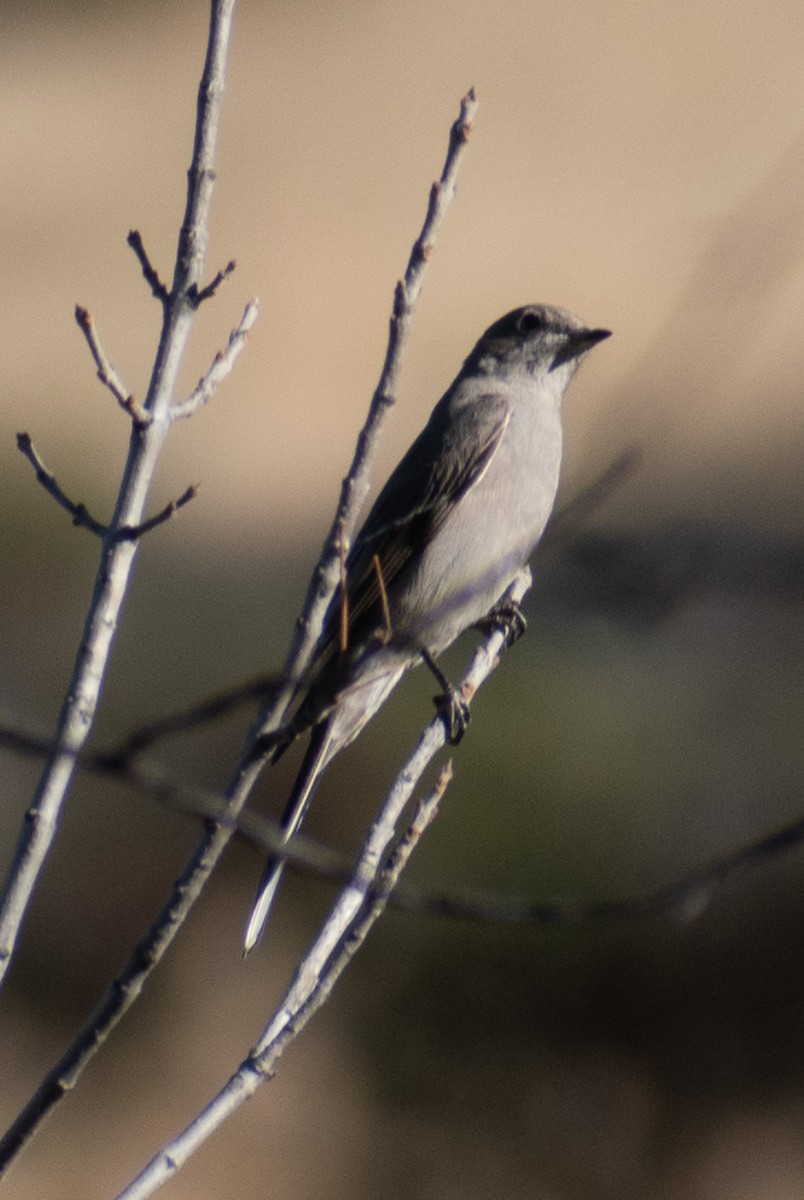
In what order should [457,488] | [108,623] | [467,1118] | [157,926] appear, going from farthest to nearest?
1. [467,1118]
2. [457,488]
3. [108,623]
4. [157,926]

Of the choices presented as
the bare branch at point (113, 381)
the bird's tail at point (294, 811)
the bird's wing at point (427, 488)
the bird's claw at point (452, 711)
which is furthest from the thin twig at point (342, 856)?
the bird's wing at point (427, 488)

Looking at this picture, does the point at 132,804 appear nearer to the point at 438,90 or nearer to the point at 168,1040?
the point at 168,1040

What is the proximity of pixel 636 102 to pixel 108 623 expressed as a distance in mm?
17982

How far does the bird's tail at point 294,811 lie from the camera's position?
3924 mm

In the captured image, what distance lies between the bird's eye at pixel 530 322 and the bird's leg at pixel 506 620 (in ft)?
4.21

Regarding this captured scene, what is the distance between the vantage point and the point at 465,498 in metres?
5.42

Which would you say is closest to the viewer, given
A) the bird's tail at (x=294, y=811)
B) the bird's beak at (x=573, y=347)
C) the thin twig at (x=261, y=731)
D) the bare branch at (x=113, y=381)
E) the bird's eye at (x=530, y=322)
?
the thin twig at (x=261, y=731)

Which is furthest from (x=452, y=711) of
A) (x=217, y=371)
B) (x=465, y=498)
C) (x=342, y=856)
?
(x=342, y=856)

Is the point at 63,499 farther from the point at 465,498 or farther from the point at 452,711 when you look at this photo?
the point at 465,498

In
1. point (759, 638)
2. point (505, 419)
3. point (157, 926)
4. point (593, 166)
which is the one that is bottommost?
point (157, 926)

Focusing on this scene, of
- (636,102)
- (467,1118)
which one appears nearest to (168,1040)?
(467,1118)

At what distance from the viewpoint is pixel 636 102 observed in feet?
63.3

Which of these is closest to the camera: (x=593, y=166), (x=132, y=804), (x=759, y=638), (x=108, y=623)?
(x=108, y=623)

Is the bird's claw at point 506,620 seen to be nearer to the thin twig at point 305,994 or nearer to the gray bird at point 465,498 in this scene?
the gray bird at point 465,498
